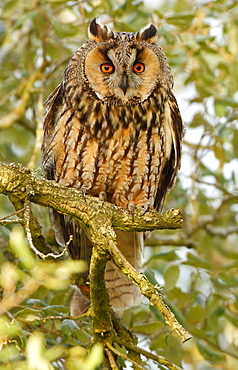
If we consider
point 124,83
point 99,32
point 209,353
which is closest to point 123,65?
point 124,83

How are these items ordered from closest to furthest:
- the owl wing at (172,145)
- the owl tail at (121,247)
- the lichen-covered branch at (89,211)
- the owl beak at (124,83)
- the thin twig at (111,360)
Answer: the lichen-covered branch at (89,211) < the thin twig at (111,360) < the owl beak at (124,83) < the owl wing at (172,145) < the owl tail at (121,247)

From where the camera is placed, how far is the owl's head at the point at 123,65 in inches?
122

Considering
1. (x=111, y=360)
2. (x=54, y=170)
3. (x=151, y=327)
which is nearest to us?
(x=111, y=360)

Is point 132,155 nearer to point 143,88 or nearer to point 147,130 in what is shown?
point 147,130

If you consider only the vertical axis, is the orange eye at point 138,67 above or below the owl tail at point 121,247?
above

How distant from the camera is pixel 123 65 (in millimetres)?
3064

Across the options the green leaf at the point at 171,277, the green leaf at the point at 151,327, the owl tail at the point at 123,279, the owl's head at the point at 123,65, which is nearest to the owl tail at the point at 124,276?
the owl tail at the point at 123,279

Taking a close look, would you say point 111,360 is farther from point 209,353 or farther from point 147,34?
point 147,34

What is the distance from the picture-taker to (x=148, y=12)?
3883 millimetres

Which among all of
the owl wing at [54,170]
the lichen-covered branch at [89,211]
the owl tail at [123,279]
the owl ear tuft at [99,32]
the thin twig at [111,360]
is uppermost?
the owl ear tuft at [99,32]

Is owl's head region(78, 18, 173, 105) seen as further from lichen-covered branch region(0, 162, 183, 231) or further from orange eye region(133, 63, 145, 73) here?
lichen-covered branch region(0, 162, 183, 231)

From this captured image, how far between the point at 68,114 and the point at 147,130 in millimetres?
475

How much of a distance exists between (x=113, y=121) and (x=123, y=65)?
1.07 ft

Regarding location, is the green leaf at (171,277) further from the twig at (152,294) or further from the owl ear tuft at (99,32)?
the owl ear tuft at (99,32)
